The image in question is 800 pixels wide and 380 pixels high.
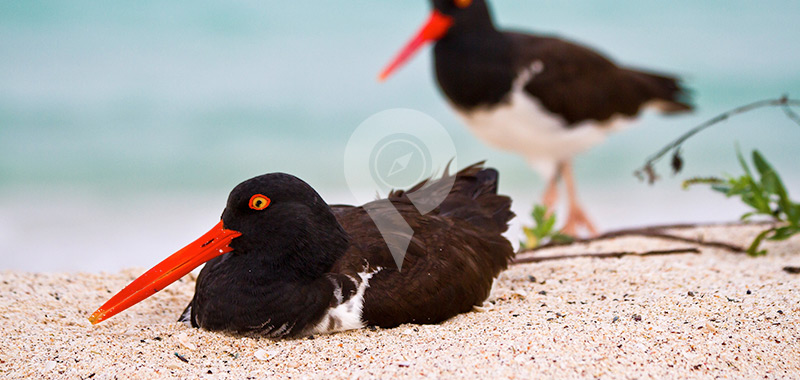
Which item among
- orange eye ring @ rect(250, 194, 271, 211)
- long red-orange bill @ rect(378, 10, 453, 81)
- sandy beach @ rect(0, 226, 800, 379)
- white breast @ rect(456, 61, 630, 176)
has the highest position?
long red-orange bill @ rect(378, 10, 453, 81)

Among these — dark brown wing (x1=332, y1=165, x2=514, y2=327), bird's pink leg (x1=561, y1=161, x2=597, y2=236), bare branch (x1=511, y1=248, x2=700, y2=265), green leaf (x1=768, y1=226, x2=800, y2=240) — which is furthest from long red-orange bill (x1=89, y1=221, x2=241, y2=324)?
bird's pink leg (x1=561, y1=161, x2=597, y2=236)

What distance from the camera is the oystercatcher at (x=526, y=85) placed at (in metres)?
6.25

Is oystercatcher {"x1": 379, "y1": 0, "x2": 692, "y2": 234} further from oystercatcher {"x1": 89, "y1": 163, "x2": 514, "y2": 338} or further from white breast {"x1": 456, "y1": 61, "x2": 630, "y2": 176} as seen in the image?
oystercatcher {"x1": 89, "y1": 163, "x2": 514, "y2": 338}

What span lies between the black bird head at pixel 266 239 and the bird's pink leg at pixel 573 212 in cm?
474

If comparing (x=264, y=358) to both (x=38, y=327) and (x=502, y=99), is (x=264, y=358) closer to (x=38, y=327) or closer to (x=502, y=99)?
(x=38, y=327)

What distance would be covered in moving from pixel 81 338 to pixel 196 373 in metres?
0.63

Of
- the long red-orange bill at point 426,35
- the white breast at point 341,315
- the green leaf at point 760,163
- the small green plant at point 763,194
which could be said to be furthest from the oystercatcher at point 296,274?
the long red-orange bill at point 426,35

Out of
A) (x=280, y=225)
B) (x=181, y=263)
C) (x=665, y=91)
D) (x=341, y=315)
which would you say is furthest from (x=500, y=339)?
(x=665, y=91)

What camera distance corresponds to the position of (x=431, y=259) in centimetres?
288

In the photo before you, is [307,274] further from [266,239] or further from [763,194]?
[763,194]

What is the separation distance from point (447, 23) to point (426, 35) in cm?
23

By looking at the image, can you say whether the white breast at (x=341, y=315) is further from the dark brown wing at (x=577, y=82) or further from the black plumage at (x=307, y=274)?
the dark brown wing at (x=577, y=82)

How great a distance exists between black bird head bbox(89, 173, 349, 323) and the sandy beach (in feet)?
0.77

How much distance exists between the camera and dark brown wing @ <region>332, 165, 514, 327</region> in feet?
8.96
